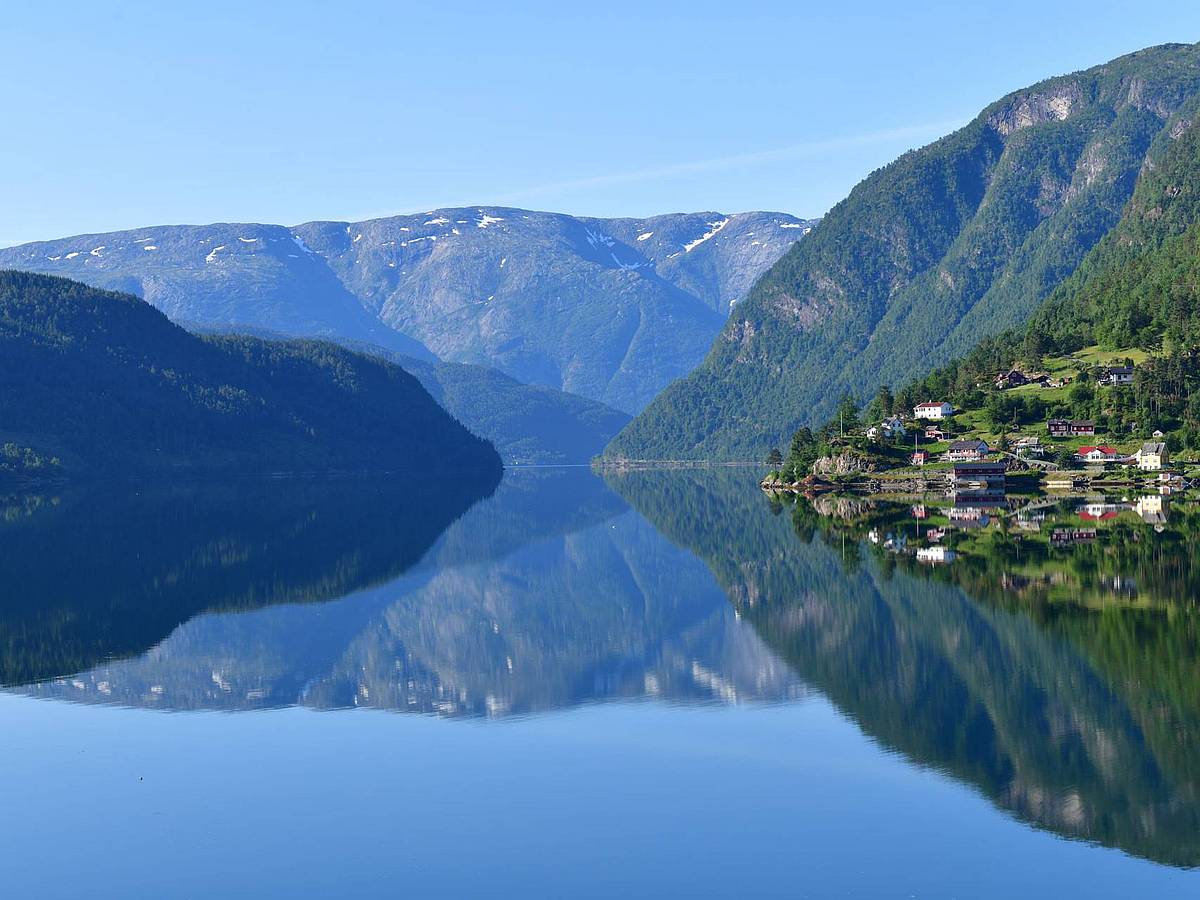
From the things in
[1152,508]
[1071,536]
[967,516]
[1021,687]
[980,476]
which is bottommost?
[980,476]

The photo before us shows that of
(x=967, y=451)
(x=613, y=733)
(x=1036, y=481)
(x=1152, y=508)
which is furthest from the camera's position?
(x=967, y=451)

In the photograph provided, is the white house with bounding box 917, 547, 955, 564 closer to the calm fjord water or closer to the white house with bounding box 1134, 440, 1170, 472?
the calm fjord water

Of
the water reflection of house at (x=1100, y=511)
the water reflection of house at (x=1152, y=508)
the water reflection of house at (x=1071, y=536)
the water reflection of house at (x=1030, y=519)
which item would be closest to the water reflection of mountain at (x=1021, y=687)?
the water reflection of house at (x=1071, y=536)

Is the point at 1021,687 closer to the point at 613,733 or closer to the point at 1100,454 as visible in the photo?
the point at 613,733

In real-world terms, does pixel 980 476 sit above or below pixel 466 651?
below

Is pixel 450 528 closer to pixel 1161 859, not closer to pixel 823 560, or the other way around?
pixel 823 560

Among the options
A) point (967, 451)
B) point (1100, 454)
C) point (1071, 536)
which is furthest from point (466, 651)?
point (1100, 454)
